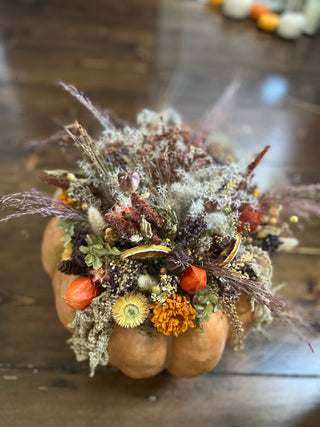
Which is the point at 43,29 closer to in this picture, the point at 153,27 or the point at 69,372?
the point at 153,27

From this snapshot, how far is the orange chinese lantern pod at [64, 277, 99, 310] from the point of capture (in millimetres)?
663

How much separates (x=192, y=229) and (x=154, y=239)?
72 mm

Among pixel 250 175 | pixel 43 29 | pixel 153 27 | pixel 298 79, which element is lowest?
pixel 250 175

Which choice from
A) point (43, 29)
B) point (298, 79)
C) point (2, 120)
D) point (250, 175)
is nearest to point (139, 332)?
point (250, 175)

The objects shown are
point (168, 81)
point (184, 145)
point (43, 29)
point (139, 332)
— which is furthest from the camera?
point (43, 29)

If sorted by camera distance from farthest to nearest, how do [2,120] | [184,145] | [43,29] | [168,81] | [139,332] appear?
[43,29]
[168,81]
[2,120]
[184,145]
[139,332]

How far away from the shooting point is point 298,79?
1825mm

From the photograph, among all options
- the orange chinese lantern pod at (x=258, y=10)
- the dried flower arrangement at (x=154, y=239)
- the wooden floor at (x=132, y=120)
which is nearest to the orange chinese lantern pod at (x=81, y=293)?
the dried flower arrangement at (x=154, y=239)

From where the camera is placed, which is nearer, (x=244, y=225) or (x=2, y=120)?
(x=244, y=225)

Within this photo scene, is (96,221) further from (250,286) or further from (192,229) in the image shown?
(250,286)

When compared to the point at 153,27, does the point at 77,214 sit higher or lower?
lower

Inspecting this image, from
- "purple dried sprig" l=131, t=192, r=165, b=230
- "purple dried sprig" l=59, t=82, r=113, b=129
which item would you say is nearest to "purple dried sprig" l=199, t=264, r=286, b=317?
"purple dried sprig" l=131, t=192, r=165, b=230

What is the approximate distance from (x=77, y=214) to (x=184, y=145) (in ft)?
0.91

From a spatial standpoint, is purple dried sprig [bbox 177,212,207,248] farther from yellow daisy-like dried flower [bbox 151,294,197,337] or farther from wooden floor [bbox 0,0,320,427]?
wooden floor [bbox 0,0,320,427]
